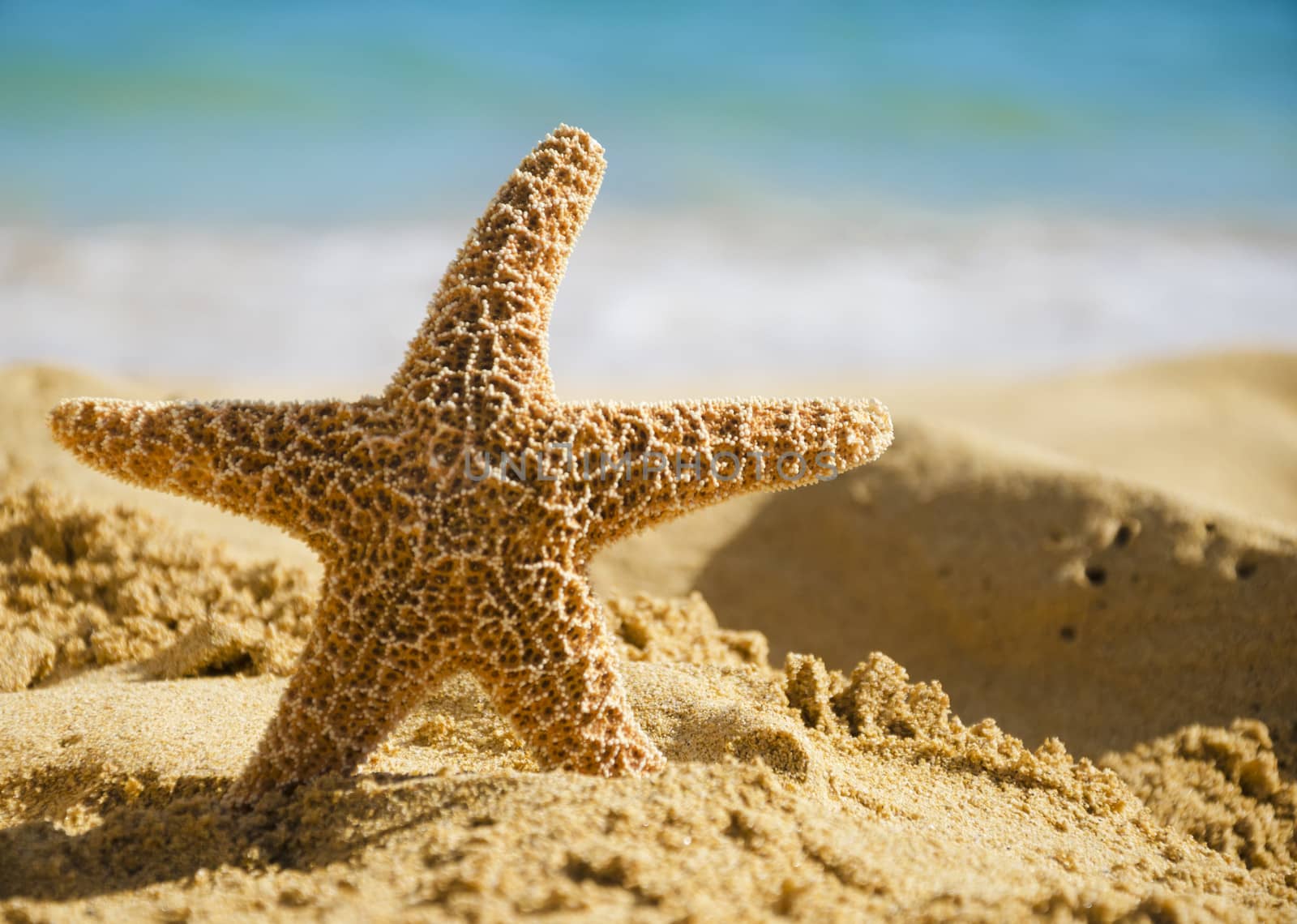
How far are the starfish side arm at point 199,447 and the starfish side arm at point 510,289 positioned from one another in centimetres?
40

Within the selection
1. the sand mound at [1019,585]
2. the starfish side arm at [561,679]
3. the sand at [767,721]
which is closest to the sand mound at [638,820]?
the sand at [767,721]

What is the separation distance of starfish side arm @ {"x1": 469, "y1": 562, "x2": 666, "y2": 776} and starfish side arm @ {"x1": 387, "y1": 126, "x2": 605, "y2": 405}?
581 millimetres

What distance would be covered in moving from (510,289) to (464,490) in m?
0.63

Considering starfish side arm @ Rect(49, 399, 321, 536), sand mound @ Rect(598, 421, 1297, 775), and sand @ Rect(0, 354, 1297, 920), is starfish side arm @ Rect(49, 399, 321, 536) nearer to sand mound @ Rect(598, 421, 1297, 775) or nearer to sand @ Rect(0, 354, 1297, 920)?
sand @ Rect(0, 354, 1297, 920)

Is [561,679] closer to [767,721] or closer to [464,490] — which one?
[464,490]

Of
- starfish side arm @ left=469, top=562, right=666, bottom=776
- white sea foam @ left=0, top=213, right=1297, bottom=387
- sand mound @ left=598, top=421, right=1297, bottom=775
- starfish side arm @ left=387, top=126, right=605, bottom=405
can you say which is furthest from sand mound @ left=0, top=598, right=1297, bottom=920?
white sea foam @ left=0, top=213, right=1297, bottom=387

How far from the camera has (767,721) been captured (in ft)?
11.6

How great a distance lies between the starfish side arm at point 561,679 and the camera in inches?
112

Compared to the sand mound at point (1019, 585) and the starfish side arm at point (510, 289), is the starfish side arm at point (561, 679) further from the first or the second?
the sand mound at point (1019, 585)

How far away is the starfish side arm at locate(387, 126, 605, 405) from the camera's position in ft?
9.43

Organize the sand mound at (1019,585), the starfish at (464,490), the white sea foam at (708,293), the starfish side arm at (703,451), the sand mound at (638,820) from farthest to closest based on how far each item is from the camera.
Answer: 1. the white sea foam at (708,293)
2. the sand mound at (1019,585)
3. the starfish side arm at (703,451)
4. the starfish at (464,490)
5. the sand mound at (638,820)

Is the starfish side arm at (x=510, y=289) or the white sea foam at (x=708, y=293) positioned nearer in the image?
the starfish side arm at (x=510, y=289)

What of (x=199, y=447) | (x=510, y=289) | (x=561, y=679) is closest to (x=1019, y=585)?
(x=561, y=679)

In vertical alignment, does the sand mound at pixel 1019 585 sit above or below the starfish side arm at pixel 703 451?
below
